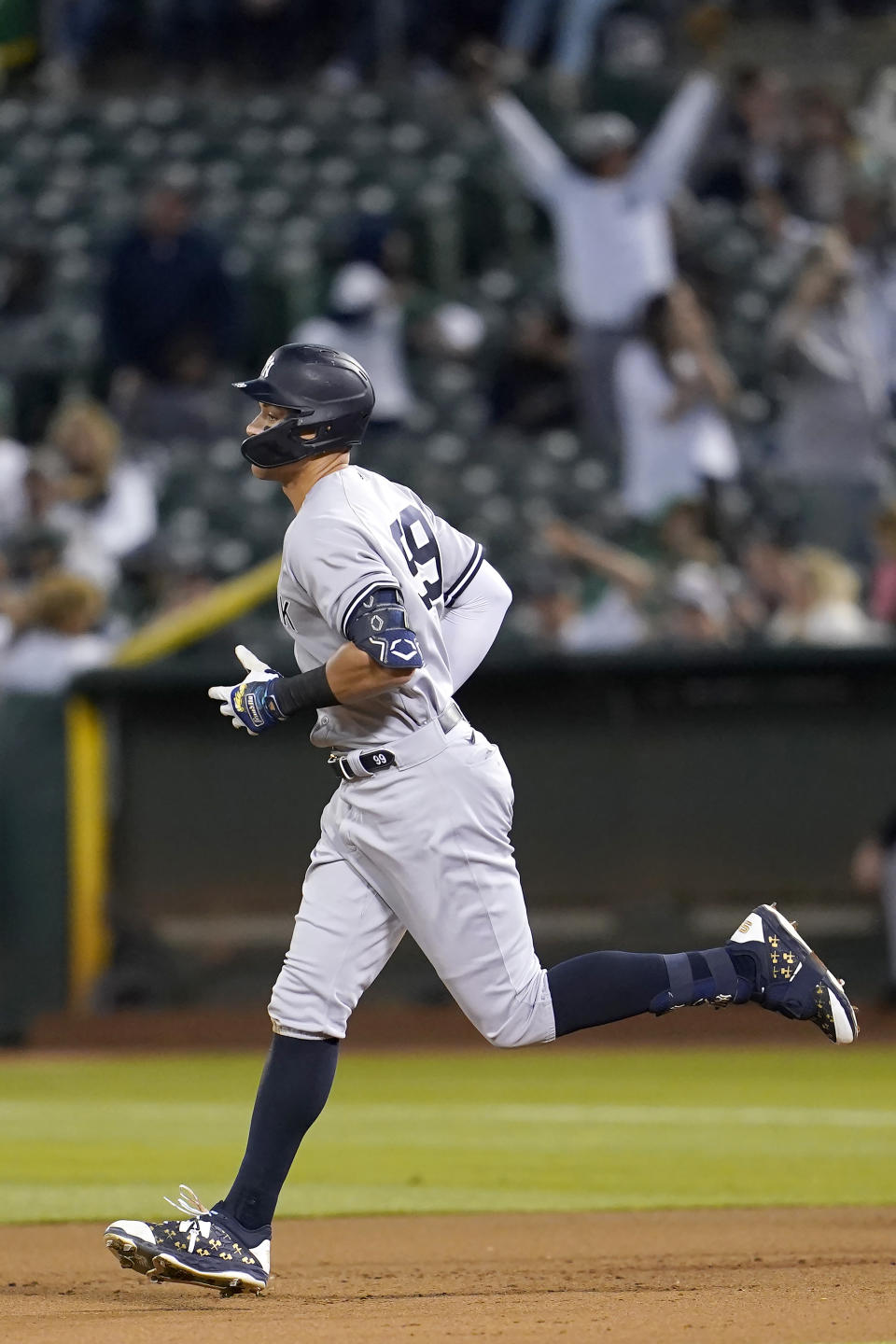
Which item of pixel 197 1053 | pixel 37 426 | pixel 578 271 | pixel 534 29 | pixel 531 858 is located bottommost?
pixel 197 1053

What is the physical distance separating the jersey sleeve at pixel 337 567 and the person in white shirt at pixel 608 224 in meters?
7.82

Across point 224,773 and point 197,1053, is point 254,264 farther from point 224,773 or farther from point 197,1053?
point 197,1053

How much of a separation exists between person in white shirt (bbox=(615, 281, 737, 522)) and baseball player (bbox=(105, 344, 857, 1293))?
696cm

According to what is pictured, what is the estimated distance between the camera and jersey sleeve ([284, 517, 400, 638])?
12.4 ft

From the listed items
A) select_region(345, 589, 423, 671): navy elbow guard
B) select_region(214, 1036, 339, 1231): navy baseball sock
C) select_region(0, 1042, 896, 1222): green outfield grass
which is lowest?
select_region(0, 1042, 896, 1222): green outfield grass

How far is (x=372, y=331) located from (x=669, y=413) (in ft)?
6.28

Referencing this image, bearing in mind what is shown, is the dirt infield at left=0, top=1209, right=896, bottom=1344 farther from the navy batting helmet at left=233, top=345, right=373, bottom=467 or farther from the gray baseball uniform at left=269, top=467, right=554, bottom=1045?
the navy batting helmet at left=233, top=345, right=373, bottom=467

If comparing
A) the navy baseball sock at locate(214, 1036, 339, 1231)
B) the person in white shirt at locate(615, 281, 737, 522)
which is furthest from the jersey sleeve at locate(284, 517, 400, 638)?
the person in white shirt at locate(615, 281, 737, 522)

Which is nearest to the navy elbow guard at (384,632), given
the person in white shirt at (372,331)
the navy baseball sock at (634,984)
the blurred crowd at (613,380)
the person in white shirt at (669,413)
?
the navy baseball sock at (634,984)

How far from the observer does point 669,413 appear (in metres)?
11.0

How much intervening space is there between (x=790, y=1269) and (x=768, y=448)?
8.22m

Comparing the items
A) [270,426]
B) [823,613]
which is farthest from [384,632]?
[823,613]

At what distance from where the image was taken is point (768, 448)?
12.0 metres

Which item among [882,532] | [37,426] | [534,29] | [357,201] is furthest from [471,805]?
[534,29]
